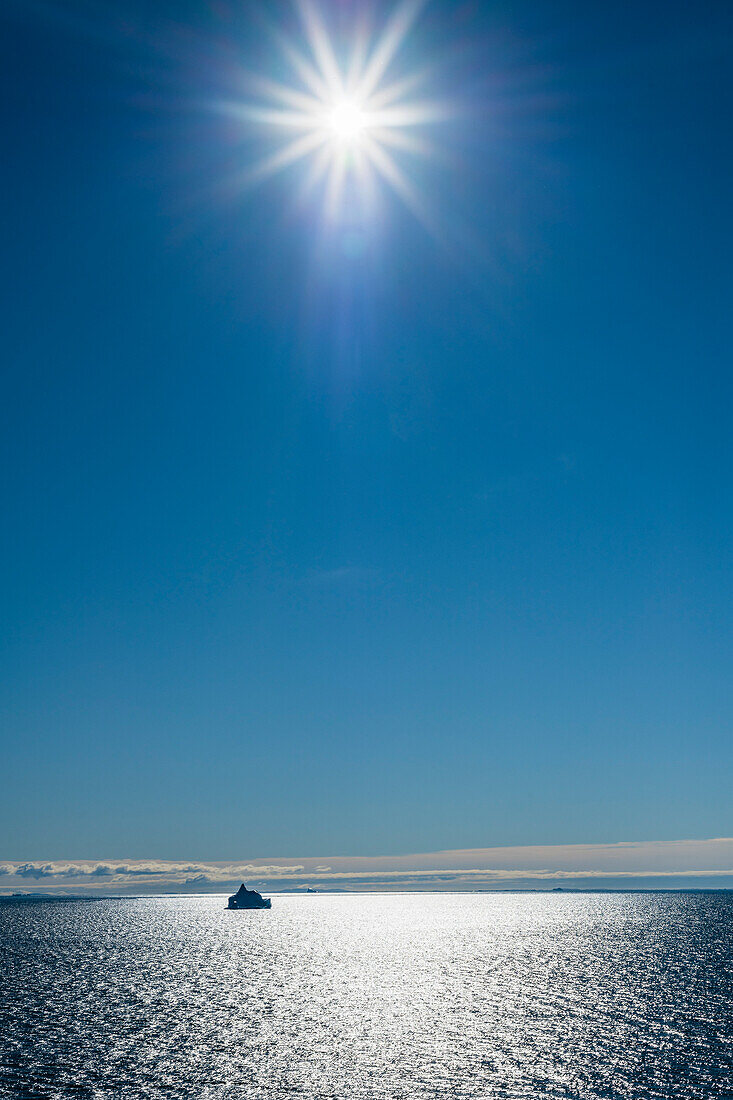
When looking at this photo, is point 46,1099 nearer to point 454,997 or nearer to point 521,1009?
point 521,1009

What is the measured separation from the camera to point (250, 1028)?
234 ft

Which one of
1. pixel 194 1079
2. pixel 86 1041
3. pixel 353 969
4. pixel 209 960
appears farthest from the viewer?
pixel 209 960

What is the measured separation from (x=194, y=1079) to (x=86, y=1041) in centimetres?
1631

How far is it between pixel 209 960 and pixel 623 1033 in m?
99.0

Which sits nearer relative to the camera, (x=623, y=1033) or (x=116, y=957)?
(x=623, y=1033)

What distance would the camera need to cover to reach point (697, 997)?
83.4m

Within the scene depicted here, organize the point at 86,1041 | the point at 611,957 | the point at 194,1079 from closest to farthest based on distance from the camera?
the point at 194,1079
the point at 86,1041
the point at 611,957

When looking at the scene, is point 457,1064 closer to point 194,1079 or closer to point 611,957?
point 194,1079

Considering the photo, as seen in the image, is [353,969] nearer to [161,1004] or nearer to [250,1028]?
[161,1004]

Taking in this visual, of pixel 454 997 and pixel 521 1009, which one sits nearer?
pixel 521 1009

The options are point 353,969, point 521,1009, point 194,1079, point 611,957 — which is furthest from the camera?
point 611,957

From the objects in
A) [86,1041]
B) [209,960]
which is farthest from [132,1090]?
[209,960]

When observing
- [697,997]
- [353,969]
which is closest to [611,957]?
[353,969]

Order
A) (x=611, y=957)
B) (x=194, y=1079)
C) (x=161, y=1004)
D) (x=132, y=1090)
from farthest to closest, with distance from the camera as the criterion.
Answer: (x=611, y=957) < (x=161, y=1004) < (x=194, y=1079) < (x=132, y=1090)
